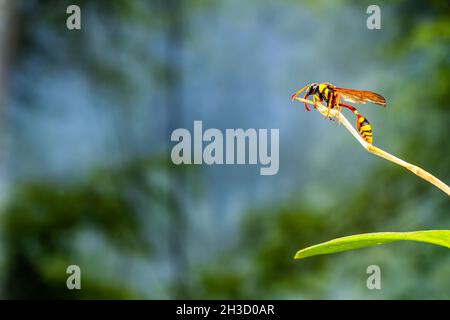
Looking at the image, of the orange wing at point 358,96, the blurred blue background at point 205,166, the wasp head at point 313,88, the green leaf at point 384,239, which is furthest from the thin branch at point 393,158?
the blurred blue background at point 205,166

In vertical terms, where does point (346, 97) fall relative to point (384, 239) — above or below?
above

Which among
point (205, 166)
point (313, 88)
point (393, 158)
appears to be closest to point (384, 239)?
point (393, 158)

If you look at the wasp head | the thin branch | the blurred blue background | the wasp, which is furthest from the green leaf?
the blurred blue background

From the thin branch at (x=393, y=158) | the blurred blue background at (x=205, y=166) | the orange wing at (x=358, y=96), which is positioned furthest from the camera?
the blurred blue background at (x=205, y=166)

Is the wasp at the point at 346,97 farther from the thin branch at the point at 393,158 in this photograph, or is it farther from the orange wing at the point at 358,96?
the thin branch at the point at 393,158

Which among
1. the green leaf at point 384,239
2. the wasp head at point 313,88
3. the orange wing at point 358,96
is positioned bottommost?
the green leaf at point 384,239

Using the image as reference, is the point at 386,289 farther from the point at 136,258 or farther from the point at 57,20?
the point at 57,20

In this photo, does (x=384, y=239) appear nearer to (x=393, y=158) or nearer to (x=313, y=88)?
(x=393, y=158)

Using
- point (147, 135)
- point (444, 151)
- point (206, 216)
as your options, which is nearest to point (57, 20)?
point (147, 135)
